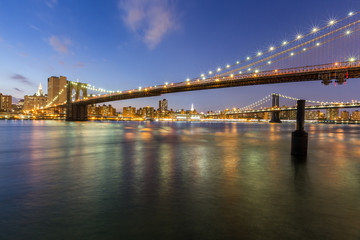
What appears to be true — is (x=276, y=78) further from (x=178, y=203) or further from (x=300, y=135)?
(x=178, y=203)

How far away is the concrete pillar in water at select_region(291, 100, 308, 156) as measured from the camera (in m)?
11.1

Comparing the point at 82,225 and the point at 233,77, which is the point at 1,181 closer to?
the point at 82,225

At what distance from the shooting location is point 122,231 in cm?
365

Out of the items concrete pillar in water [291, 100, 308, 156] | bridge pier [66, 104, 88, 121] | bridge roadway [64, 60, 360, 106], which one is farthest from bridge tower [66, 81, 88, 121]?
concrete pillar in water [291, 100, 308, 156]

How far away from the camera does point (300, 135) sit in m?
11.2

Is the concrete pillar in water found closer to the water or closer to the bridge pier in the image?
the water

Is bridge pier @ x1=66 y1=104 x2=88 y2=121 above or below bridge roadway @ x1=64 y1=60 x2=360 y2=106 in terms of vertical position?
below

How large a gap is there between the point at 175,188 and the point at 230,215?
6.80 feet

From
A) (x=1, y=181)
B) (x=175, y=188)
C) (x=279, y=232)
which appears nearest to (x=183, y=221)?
(x=279, y=232)

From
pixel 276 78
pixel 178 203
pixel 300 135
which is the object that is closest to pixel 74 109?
pixel 276 78

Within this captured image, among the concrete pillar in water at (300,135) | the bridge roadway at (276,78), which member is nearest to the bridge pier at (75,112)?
the bridge roadway at (276,78)

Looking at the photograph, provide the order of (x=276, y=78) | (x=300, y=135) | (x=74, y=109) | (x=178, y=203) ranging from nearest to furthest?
(x=178, y=203), (x=300, y=135), (x=276, y=78), (x=74, y=109)

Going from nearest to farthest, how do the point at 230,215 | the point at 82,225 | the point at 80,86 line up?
the point at 82,225 → the point at 230,215 → the point at 80,86

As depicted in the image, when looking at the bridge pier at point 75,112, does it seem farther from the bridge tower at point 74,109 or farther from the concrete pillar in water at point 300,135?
the concrete pillar in water at point 300,135
